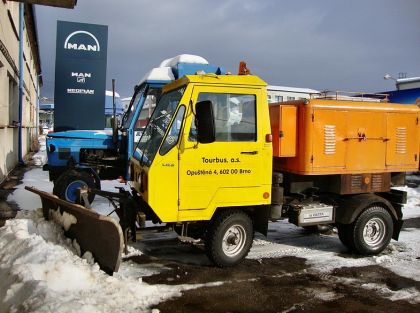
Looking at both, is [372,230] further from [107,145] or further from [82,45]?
[82,45]

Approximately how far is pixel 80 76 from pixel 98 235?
933cm

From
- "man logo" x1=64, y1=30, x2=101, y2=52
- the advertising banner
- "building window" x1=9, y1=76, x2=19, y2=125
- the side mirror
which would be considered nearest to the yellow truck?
the side mirror

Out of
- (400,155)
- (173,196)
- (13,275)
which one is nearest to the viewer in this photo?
(13,275)

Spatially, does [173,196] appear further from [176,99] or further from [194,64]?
[194,64]

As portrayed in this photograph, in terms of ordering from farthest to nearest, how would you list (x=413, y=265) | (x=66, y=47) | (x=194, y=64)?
(x=66, y=47), (x=194, y=64), (x=413, y=265)

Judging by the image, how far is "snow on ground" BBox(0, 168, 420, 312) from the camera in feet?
12.9

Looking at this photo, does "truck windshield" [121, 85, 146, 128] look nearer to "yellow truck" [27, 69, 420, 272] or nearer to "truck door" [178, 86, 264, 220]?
"yellow truck" [27, 69, 420, 272]

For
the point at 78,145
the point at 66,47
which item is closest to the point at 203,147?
the point at 78,145

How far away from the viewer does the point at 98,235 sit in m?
4.76

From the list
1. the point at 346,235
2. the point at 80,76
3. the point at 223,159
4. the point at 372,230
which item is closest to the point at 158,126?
the point at 223,159

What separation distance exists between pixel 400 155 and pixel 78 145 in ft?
21.0

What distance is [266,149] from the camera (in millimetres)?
5512

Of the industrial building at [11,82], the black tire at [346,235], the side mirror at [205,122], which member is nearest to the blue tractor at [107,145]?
the industrial building at [11,82]

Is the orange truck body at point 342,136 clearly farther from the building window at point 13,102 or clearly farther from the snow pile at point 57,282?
the building window at point 13,102
